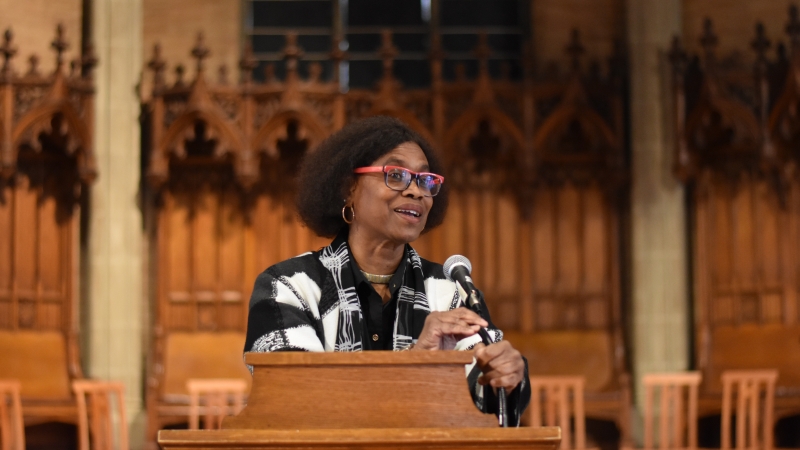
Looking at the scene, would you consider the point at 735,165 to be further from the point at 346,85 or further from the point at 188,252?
the point at 188,252

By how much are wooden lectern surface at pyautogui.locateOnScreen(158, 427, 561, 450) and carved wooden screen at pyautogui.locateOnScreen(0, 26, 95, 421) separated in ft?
19.8

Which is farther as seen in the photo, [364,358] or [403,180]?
[403,180]

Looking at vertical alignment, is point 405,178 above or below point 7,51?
below

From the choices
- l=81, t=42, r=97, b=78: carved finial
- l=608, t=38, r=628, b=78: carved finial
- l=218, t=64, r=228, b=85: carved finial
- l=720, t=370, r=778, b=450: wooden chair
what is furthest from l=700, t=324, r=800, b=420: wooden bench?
l=81, t=42, r=97, b=78: carved finial

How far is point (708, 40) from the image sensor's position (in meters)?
7.99

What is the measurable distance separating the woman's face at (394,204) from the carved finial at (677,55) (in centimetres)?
581

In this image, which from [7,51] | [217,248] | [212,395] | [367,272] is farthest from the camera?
[217,248]

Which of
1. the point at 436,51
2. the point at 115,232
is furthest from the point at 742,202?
the point at 115,232

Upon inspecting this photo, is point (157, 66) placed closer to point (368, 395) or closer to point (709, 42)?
point (709, 42)

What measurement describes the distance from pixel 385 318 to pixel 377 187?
355 millimetres

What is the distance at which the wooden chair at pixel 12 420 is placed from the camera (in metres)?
6.35

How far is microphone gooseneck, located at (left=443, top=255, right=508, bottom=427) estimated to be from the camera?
7.94ft

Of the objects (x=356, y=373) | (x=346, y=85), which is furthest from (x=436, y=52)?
(x=356, y=373)

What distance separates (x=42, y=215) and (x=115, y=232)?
615 mm
